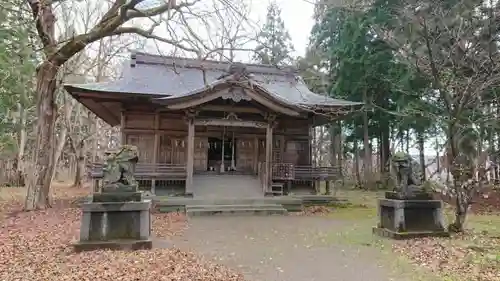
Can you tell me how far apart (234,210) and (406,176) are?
566cm

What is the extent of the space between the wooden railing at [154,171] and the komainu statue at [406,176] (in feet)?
25.8

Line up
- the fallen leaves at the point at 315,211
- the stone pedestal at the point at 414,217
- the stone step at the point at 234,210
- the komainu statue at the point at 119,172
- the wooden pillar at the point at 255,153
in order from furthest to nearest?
the wooden pillar at the point at 255,153
the fallen leaves at the point at 315,211
the stone step at the point at 234,210
the stone pedestal at the point at 414,217
the komainu statue at the point at 119,172

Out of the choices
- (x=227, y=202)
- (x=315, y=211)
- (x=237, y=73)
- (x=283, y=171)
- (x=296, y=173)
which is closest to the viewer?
(x=227, y=202)

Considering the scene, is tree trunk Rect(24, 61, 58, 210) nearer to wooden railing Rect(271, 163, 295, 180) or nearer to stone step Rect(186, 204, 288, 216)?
stone step Rect(186, 204, 288, 216)

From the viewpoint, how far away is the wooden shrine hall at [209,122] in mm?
13008

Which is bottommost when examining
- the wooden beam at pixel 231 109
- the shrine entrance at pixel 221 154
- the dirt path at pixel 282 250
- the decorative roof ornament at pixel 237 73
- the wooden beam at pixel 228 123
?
the dirt path at pixel 282 250

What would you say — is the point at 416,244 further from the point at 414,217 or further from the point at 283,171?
the point at 283,171

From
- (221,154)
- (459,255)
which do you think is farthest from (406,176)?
(221,154)

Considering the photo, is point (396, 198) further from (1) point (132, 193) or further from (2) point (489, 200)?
(2) point (489, 200)

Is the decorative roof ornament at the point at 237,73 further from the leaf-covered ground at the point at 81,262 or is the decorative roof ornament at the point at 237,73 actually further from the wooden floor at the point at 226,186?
the leaf-covered ground at the point at 81,262

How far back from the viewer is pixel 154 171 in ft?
42.8

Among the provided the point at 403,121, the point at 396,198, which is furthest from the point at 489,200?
the point at 396,198

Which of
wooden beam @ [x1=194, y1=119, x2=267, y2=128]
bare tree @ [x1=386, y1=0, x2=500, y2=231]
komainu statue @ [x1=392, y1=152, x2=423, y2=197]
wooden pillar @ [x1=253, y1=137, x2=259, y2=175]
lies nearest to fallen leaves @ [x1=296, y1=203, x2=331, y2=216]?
wooden pillar @ [x1=253, y1=137, x2=259, y2=175]

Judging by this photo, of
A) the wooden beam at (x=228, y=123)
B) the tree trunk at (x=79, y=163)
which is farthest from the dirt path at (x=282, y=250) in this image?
the tree trunk at (x=79, y=163)
